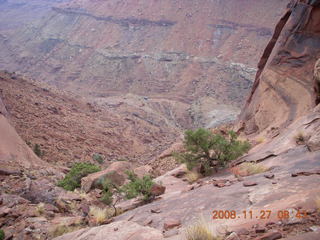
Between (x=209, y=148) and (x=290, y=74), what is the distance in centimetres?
516

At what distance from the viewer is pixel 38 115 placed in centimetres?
2328

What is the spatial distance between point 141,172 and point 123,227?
24.3 ft

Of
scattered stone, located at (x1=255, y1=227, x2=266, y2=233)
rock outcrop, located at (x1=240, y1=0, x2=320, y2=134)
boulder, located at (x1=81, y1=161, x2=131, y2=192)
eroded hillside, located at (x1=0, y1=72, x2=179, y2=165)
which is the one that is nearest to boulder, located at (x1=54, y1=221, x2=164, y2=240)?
scattered stone, located at (x1=255, y1=227, x2=266, y2=233)

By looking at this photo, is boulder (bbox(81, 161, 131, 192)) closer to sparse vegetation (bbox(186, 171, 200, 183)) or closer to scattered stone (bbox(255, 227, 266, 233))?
sparse vegetation (bbox(186, 171, 200, 183))

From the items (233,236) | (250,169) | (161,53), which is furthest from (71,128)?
(161,53)

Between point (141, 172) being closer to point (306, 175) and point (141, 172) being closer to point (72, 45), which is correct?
point (306, 175)

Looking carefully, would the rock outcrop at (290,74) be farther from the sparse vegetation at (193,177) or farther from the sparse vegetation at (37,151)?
the sparse vegetation at (37,151)

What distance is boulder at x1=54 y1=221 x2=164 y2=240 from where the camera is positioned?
4.62 m

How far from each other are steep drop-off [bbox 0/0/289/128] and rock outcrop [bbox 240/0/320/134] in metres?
24.3

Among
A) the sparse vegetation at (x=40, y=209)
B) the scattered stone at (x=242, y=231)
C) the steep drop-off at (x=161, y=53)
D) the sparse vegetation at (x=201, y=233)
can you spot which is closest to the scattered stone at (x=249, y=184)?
the scattered stone at (x=242, y=231)

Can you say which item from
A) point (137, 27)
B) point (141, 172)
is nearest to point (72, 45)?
point (137, 27)

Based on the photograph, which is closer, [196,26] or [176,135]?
[176,135]

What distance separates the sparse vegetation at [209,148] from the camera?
8711mm

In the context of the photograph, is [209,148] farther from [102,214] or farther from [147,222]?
[147,222]
